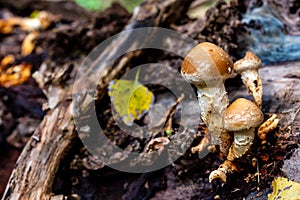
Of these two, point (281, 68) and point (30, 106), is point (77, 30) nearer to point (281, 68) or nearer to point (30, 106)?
point (30, 106)

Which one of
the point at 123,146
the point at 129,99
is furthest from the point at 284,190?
the point at 129,99

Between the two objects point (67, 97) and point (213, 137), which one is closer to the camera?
point (213, 137)

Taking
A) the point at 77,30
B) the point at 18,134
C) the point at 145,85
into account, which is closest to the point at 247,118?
the point at 145,85

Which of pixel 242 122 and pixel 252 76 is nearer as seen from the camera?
pixel 242 122

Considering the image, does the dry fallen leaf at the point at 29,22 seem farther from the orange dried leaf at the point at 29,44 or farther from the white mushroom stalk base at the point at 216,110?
the white mushroom stalk base at the point at 216,110

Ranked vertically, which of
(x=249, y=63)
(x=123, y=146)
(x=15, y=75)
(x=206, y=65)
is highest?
(x=206, y=65)

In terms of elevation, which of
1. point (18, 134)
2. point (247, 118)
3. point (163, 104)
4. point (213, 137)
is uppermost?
point (247, 118)

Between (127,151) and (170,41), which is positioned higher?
(170,41)

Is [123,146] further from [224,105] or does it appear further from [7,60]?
[7,60]

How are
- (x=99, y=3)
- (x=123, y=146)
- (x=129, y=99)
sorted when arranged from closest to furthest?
(x=123, y=146) < (x=129, y=99) < (x=99, y=3)
